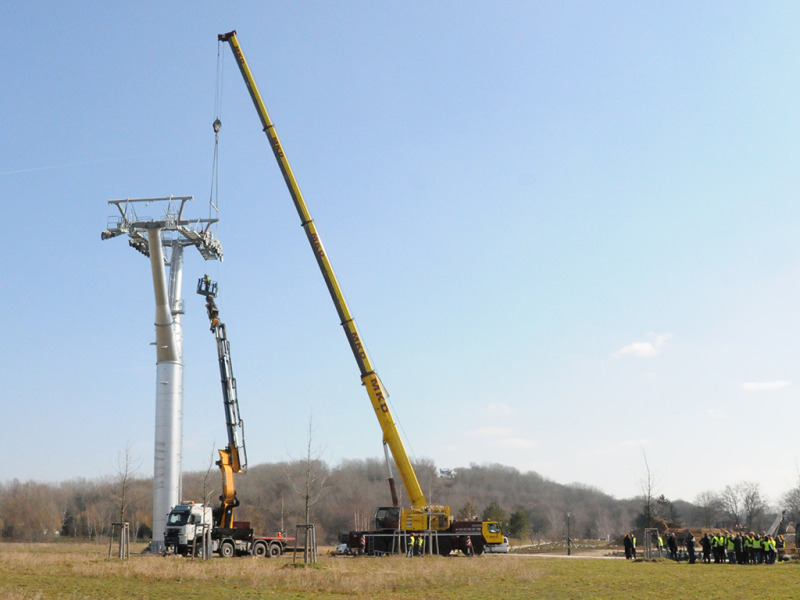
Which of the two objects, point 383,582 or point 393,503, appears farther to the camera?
point 393,503

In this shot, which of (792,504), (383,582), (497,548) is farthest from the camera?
(792,504)

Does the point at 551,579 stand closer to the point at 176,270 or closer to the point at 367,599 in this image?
the point at 367,599

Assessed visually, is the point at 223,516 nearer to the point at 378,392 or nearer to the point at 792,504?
the point at 378,392

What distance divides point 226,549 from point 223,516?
6.42ft

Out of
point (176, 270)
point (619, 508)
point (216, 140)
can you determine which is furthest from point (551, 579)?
point (619, 508)

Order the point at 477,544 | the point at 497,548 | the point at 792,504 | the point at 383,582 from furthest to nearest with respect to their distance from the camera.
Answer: the point at 792,504 → the point at 497,548 → the point at 477,544 → the point at 383,582

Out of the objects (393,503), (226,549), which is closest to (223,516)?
(226,549)

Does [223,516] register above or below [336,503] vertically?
above

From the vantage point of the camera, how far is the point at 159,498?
4094cm

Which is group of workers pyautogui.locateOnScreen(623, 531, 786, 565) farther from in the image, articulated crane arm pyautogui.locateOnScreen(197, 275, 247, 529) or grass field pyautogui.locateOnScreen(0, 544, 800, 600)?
articulated crane arm pyautogui.locateOnScreen(197, 275, 247, 529)

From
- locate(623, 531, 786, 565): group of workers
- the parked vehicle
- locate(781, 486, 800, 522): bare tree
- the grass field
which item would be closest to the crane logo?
the parked vehicle

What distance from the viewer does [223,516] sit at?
124 feet

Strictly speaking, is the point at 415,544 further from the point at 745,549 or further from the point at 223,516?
the point at 745,549

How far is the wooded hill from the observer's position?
83.9 meters
